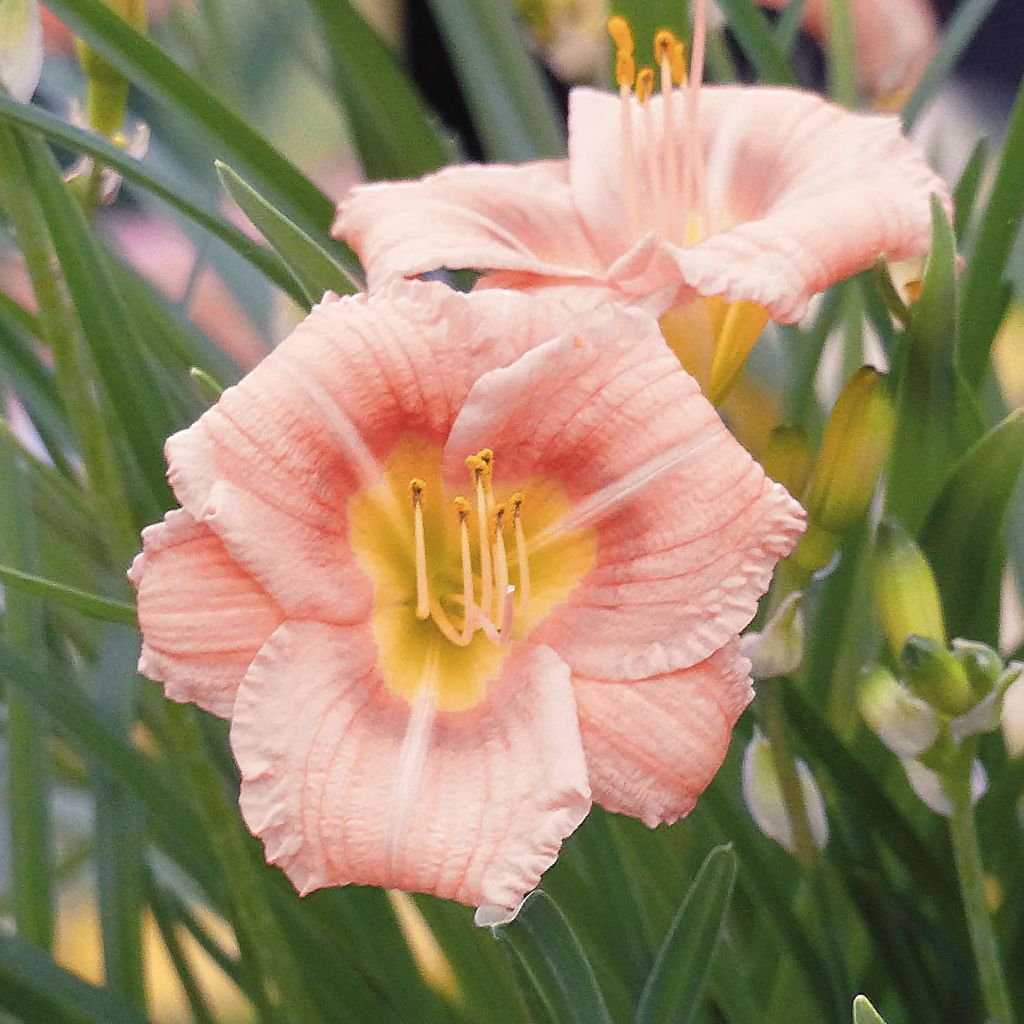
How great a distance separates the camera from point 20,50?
1.31ft

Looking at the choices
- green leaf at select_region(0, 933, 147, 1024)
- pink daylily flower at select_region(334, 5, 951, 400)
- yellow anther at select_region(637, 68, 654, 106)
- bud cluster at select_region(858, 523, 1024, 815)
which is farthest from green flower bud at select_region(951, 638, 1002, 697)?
green leaf at select_region(0, 933, 147, 1024)

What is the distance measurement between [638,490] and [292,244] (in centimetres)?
13

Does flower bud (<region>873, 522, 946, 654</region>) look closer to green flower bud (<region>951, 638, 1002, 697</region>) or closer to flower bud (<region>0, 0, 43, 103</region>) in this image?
green flower bud (<region>951, 638, 1002, 697</region>)

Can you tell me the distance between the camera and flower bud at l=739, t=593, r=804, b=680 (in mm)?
381

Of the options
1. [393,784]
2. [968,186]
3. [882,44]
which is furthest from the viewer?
[882,44]

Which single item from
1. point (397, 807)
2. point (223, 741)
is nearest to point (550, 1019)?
point (397, 807)

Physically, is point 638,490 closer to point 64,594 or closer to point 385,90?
point 64,594

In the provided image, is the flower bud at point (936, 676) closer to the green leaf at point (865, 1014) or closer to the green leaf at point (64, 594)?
the green leaf at point (865, 1014)

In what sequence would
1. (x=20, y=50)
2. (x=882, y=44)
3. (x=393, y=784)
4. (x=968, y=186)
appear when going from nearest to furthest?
(x=393, y=784) → (x=20, y=50) → (x=968, y=186) → (x=882, y=44)

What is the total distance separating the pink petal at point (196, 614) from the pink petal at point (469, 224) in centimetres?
9

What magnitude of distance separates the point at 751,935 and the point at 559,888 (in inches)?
4.8

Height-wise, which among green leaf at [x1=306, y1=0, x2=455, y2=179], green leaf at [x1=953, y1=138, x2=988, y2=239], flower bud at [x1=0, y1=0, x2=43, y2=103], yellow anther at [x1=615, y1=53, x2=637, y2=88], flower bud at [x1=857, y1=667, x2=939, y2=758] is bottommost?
flower bud at [x1=857, y1=667, x2=939, y2=758]

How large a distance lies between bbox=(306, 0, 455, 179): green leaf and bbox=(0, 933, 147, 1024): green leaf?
379 millimetres

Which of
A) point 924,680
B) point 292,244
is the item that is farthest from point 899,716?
point 292,244
